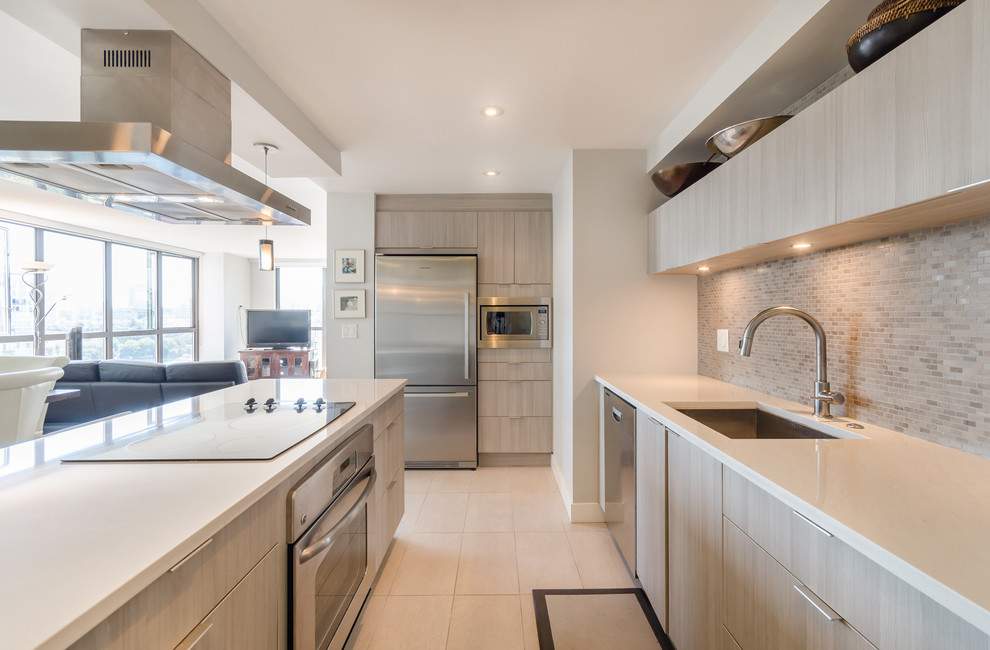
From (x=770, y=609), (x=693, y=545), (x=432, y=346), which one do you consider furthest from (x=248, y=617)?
(x=432, y=346)

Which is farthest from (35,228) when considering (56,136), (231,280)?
(56,136)

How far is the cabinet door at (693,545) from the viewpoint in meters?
1.29

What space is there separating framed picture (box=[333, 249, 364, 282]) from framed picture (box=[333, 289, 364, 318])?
0.12 m

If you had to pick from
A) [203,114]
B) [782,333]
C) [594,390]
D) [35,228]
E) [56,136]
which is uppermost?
[35,228]

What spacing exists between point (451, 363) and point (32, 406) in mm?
2519

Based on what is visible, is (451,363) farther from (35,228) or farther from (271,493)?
(35,228)

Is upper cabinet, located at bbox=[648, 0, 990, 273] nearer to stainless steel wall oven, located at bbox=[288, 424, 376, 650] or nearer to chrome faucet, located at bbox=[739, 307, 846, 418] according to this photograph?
chrome faucet, located at bbox=[739, 307, 846, 418]

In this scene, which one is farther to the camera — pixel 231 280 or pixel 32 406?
pixel 231 280

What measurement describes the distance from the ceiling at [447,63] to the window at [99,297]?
349 cm

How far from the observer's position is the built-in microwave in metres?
3.81

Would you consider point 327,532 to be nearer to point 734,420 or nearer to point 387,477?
point 387,477

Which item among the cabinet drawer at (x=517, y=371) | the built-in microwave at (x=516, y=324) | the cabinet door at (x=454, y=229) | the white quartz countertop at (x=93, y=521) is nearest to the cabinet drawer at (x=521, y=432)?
the cabinet drawer at (x=517, y=371)

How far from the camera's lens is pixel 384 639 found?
5.78ft

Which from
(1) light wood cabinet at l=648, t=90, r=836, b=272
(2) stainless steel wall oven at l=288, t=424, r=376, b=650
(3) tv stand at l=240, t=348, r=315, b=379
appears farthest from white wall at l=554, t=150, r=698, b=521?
(3) tv stand at l=240, t=348, r=315, b=379
